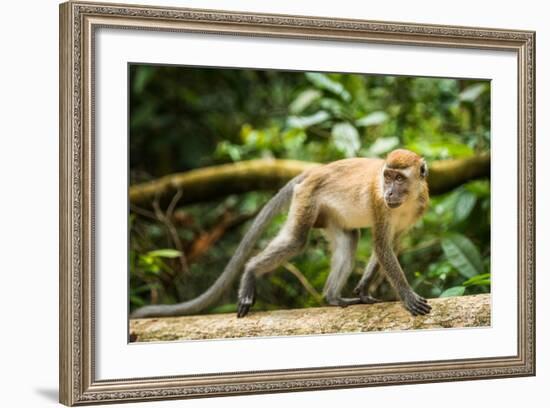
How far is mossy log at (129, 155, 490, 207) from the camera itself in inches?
265

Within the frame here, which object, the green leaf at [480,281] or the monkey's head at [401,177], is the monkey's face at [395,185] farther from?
the green leaf at [480,281]

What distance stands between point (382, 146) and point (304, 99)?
2.98ft

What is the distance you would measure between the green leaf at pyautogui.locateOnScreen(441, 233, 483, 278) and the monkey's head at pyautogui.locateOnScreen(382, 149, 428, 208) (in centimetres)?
88

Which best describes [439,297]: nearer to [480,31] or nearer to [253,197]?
[480,31]

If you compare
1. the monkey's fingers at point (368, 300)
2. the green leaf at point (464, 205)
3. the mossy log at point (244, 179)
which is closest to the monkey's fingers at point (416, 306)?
the monkey's fingers at point (368, 300)

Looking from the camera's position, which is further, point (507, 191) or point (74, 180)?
point (507, 191)

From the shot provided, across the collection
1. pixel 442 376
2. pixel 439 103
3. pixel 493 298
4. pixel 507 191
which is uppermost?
pixel 439 103

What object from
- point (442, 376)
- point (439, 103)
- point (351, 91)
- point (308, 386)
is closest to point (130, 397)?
point (308, 386)

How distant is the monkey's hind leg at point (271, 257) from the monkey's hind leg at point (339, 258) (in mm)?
314

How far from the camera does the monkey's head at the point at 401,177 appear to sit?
5.08 metres

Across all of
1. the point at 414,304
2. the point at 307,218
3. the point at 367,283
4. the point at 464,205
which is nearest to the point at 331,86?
the point at 464,205

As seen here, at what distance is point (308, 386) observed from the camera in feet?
15.7

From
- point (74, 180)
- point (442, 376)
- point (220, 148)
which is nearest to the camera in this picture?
point (74, 180)

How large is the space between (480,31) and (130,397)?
270 centimetres
